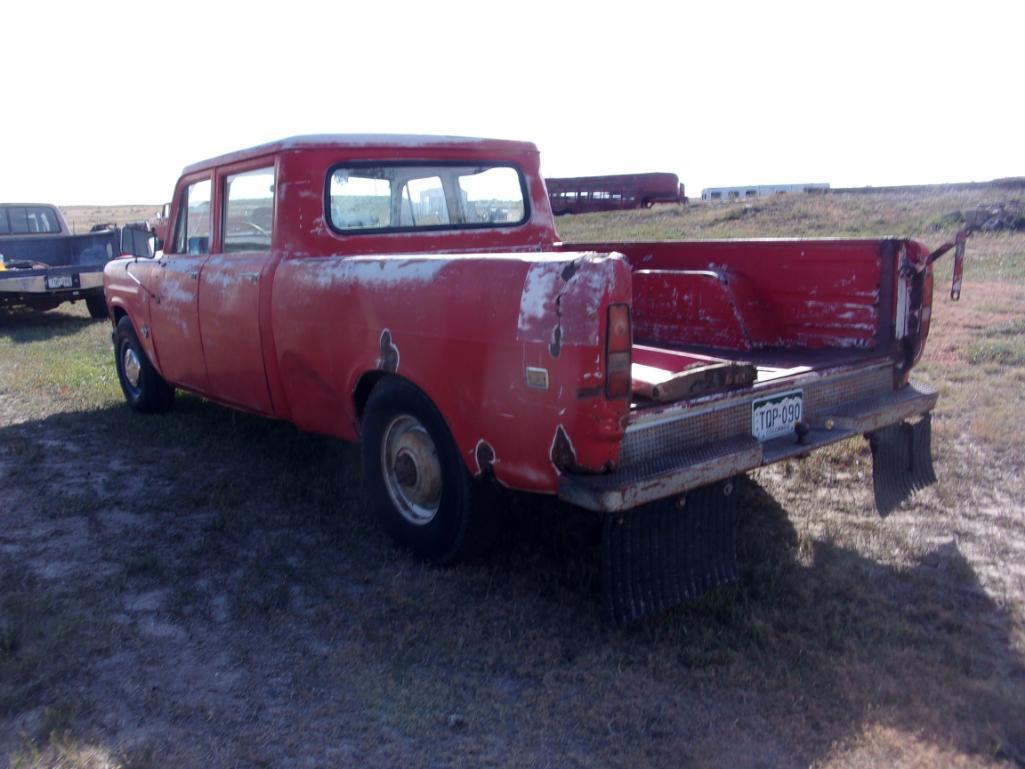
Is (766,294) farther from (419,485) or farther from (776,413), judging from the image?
(419,485)

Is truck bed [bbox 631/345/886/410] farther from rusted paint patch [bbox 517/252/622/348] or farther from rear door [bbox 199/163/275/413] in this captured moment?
rear door [bbox 199/163/275/413]

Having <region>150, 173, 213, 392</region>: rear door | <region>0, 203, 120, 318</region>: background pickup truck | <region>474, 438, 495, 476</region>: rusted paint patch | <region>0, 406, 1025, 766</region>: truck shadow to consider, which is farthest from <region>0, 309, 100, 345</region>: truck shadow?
<region>474, 438, 495, 476</region>: rusted paint patch

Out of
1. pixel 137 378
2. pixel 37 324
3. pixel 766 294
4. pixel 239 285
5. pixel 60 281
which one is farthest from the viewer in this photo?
pixel 37 324

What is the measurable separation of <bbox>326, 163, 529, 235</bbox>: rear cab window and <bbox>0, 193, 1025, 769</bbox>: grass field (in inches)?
57.5

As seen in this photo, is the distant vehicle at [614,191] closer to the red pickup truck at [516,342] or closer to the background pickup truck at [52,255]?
the background pickup truck at [52,255]

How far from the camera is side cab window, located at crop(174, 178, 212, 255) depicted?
5.69m

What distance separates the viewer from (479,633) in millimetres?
3520

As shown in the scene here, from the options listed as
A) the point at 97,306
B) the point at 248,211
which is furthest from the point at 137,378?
the point at 97,306

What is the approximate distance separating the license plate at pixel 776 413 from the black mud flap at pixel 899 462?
2.08ft

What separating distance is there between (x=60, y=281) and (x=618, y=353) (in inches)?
427

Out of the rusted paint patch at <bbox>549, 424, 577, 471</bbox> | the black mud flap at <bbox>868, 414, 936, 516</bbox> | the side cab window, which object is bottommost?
the black mud flap at <bbox>868, 414, 936, 516</bbox>

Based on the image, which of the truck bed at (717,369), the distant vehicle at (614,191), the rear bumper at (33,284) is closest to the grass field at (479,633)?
the truck bed at (717,369)

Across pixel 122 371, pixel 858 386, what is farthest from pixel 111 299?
pixel 858 386

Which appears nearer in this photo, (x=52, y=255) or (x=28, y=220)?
(x=52, y=255)
